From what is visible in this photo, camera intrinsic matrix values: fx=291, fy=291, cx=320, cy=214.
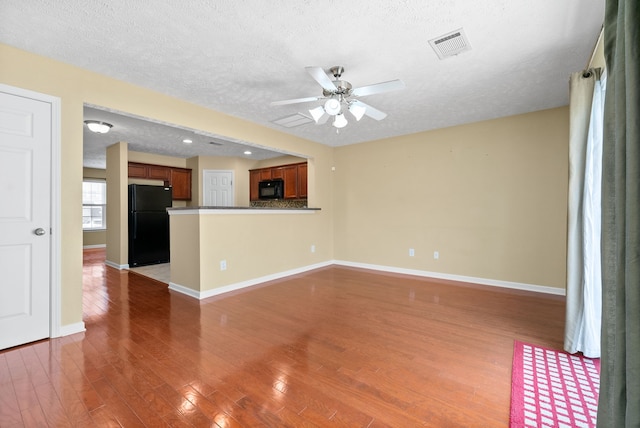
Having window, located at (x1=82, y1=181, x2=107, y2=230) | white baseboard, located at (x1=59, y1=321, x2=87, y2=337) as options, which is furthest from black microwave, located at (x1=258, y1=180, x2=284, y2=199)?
window, located at (x1=82, y1=181, x2=107, y2=230)

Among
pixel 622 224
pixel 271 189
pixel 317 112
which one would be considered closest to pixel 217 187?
pixel 271 189

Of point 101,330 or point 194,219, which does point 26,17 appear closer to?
point 194,219

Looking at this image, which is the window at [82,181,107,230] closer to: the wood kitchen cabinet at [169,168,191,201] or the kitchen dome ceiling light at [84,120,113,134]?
the wood kitchen cabinet at [169,168,191,201]

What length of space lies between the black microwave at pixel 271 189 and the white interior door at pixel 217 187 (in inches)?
29.1

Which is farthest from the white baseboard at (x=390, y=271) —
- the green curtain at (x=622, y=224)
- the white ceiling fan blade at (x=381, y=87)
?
the green curtain at (x=622, y=224)

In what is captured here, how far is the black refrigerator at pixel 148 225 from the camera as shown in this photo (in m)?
Answer: 5.45

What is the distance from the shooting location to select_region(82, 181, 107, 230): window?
801 centimetres

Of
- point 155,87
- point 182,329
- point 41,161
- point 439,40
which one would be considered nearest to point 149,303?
point 182,329

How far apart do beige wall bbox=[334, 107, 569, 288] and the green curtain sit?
11.3 ft

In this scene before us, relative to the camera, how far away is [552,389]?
5.82 ft

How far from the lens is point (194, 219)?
3.69 metres

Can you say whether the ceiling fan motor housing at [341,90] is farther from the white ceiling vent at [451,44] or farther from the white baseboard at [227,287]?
the white baseboard at [227,287]

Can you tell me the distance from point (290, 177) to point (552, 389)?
5.31m

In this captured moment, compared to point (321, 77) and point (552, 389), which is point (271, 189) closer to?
point (321, 77)
